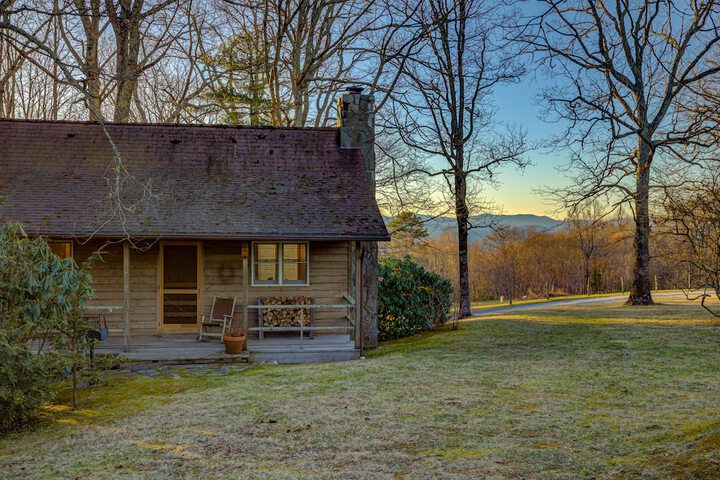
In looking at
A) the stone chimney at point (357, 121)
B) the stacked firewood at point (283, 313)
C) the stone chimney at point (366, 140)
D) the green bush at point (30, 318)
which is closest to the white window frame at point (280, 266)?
the stacked firewood at point (283, 313)

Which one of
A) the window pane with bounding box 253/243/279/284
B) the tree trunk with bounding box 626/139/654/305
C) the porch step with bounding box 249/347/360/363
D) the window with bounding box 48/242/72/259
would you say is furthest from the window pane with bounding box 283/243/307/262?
the tree trunk with bounding box 626/139/654/305

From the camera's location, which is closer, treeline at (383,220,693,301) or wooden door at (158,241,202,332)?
wooden door at (158,241,202,332)

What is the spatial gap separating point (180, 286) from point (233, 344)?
253 cm

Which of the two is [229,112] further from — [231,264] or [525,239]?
[525,239]

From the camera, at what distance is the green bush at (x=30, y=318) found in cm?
688

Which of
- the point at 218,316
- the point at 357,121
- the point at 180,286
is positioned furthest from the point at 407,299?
the point at 180,286

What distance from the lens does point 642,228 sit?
63.6 feet

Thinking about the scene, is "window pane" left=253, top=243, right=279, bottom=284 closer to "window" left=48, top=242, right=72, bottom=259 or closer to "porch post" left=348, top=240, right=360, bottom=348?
"porch post" left=348, top=240, right=360, bottom=348

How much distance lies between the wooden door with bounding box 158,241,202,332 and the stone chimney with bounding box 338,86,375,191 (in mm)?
4724

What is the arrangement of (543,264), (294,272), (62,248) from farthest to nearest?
(543,264) → (294,272) → (62,248)

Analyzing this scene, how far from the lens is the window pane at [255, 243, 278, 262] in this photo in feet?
42.9

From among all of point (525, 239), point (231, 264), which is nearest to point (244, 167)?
point (231, 264)

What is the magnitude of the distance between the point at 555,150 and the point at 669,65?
4.98 metres

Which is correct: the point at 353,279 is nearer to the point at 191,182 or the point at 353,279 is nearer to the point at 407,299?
the point at 407,299
